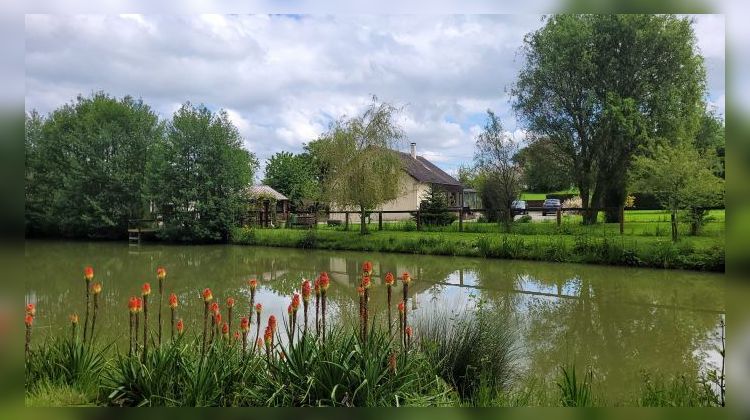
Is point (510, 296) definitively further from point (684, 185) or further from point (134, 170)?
point (134, 170)

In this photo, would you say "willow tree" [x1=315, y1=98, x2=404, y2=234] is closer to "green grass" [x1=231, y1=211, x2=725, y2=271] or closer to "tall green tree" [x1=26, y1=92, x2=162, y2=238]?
"green grass" [x1=231, y1=211, x2=725, y2=271]

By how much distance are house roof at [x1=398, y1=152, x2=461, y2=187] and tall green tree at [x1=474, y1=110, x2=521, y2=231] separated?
11566 millimetres

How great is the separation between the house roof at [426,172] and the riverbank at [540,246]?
528 inches

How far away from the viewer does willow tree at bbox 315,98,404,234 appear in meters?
23.7

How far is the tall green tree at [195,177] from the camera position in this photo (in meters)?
27.5

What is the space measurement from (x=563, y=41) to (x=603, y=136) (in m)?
4.87

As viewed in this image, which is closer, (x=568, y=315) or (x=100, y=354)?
(x=100, y=354)

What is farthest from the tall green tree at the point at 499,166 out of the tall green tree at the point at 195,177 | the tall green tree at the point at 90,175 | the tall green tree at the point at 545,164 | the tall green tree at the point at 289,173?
the tall green tree at the point at 289,173

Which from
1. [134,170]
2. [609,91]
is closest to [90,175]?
[134,170]

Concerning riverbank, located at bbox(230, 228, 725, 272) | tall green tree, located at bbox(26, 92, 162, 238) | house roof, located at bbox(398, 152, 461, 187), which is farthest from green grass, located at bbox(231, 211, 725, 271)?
house roof, located at bbox(398, 152, 461, 187)

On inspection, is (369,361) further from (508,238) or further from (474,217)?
(474,217)

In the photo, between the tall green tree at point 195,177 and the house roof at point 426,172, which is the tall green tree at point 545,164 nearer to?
the house roof at point 426,172
